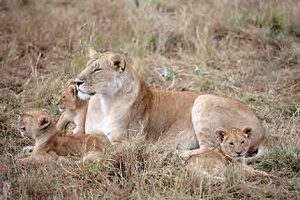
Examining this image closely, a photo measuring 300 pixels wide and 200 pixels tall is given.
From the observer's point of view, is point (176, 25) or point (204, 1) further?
point (204, 1)

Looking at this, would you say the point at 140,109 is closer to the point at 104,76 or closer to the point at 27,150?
the point at 104,76

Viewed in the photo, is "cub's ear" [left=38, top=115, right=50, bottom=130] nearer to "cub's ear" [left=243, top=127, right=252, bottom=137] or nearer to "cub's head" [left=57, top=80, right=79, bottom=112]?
"cub's head" [left=57, top=80, right=79, bottom=112]

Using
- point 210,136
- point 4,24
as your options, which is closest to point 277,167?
point 210,136

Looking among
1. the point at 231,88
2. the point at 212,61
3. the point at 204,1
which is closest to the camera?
the point at 231,88

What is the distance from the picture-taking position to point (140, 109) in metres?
6.50

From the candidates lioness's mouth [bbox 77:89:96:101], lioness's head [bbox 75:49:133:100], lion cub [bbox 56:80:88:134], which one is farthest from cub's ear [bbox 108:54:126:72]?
lion cub [bbox 56:80:88:134]

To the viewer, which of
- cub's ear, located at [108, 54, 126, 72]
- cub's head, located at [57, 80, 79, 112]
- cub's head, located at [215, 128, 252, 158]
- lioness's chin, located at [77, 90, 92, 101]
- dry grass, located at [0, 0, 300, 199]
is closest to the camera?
dry grass, located at [0, 0, 300, 199]

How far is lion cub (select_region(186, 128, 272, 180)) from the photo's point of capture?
5.57 meters

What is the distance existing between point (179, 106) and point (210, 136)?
463 mm

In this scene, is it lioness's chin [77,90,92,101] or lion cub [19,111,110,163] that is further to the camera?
lioness's chin [77,90,92,101]

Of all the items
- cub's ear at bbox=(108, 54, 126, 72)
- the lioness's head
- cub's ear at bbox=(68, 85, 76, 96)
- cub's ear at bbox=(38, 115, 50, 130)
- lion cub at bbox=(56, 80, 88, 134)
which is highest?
cub's ear at bbox=(108, 54, 126, 72)

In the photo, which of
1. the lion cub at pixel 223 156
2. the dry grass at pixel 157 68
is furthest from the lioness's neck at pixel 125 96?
the lion cub at pixel 223 156

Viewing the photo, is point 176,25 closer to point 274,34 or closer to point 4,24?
point 274,34

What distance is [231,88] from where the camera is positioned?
8422mm
